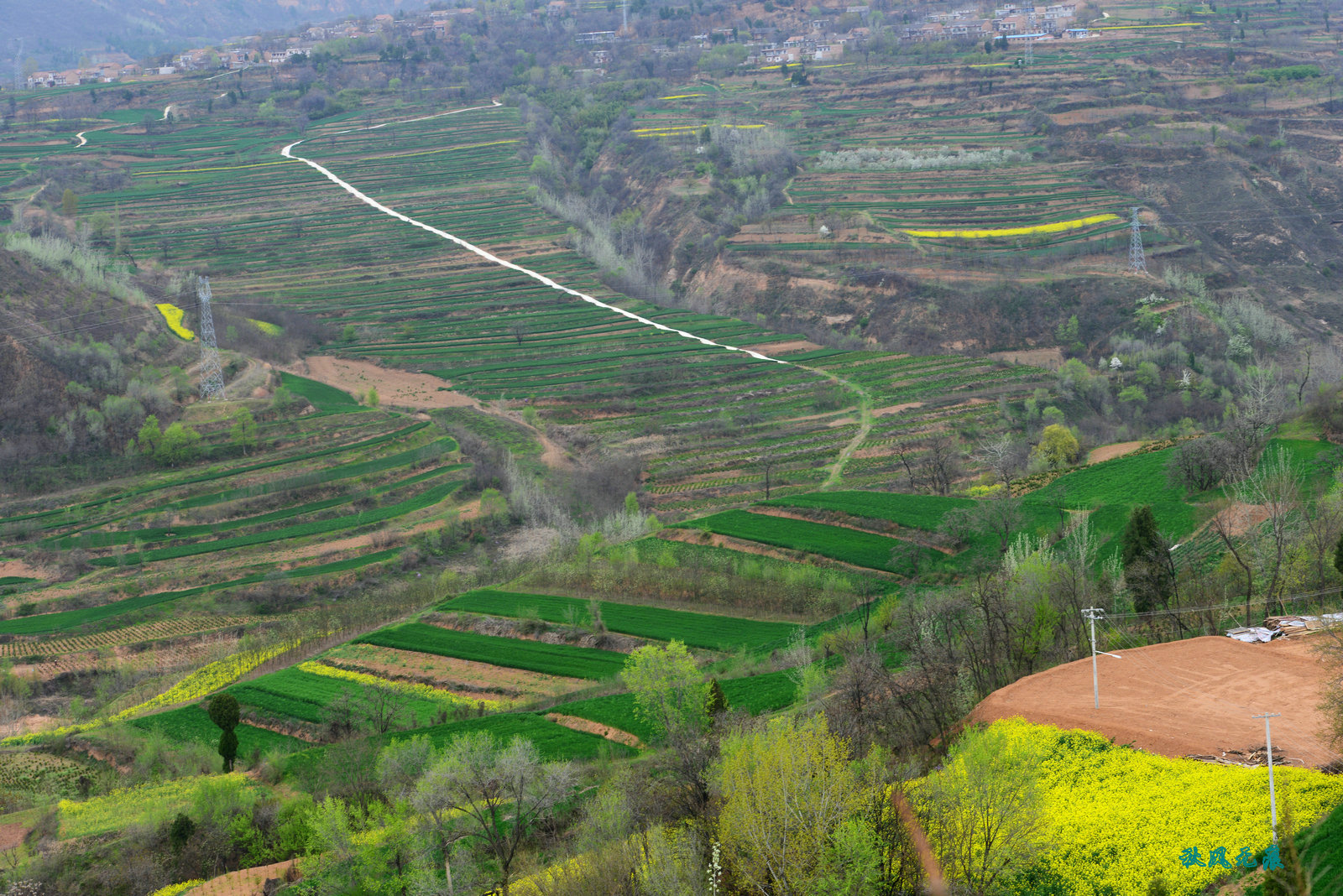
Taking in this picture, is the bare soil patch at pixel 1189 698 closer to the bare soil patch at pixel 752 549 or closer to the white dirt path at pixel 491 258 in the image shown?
the bare soil patch at pixel 752 549

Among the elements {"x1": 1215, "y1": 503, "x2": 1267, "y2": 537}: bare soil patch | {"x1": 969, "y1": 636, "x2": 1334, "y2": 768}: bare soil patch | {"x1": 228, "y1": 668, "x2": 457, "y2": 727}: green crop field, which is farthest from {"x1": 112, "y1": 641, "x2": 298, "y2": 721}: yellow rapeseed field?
{"x1": 1215, "y1": 503, "x2": 1267, "y2": 537}: bare soil patch

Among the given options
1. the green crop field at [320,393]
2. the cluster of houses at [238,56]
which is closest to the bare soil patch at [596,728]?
the green crop field at [320,393]

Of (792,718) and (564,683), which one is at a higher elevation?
(792,718)

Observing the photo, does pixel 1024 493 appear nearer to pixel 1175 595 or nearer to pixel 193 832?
pixel 1175 595

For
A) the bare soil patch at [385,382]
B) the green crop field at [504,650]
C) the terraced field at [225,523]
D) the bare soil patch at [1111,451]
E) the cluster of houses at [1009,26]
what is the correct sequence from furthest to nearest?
1. the cluster of houses at [1009,26]
2. the bare soil patch at [385,382]
3. the bare soil patch at [1111,451]
4. the terraced field at [225,523]
5. the green crop field at [504,650]

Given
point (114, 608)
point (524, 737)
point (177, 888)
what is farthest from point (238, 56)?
point (177, 888)

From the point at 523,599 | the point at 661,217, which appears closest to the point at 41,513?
the point at 523,599

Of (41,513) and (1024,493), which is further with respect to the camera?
(41,513)
